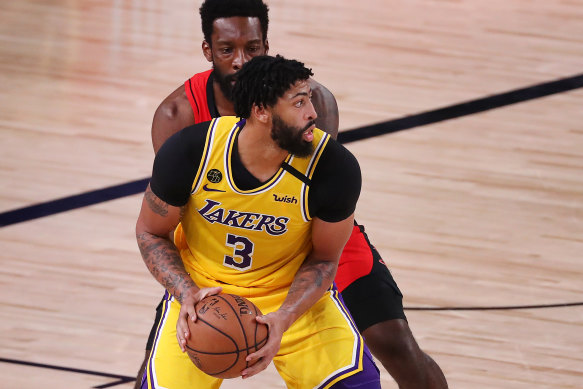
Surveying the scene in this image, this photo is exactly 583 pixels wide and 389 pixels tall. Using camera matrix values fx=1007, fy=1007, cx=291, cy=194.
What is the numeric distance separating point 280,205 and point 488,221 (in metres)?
3.39

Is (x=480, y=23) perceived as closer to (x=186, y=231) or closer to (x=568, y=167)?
(x=568, y=167)

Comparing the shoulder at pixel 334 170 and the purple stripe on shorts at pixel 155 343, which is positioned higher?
the shoulder at pixel 334 170

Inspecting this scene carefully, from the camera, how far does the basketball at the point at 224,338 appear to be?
348 cm

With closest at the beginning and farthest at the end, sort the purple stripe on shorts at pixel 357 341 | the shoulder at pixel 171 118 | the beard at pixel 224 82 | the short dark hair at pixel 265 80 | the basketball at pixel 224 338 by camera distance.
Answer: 1. the basketball at pixel 224 338
2. the short dark hair at pixel 265 80
3. the purple stripe on shorts at pixel 357 341
4. the beard at pixel 224 82
5. the shoulder at pixel 171 118

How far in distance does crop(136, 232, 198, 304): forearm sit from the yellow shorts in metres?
0.14

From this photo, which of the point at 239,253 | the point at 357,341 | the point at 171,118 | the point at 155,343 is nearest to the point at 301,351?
the point at 357,341

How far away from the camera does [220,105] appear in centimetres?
438

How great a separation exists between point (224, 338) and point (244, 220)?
1.70 ft

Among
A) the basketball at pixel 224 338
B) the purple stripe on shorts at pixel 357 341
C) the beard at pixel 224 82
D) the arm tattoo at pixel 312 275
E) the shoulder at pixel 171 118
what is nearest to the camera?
the basketball at pixel 224 338

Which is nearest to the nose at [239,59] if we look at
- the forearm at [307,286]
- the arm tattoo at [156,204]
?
the arm tattoo at [156,204]

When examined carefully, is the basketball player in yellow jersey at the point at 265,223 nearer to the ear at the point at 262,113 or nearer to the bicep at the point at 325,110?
the ear at the point at 262,113

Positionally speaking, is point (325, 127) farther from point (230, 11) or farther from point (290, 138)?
point (290, 138)

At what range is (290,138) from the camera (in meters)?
3.62

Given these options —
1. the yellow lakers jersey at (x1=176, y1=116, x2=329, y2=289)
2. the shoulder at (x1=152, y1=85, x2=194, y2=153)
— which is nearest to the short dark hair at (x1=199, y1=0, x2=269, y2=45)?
the shoulder at (x1=152, y1=85, x2=194, y2=153)
